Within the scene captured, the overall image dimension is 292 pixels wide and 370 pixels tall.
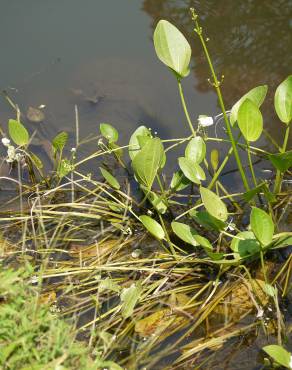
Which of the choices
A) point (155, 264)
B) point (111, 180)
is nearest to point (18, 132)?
point (111, 180)

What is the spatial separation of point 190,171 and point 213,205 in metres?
0.21

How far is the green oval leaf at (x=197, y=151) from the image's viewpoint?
6.74 feet

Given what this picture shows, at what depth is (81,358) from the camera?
150 centimetres

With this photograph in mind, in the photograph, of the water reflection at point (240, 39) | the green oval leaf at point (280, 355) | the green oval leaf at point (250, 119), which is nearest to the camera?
the green oval leaf at point (280, 355)

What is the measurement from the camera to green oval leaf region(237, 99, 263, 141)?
70.9 inches

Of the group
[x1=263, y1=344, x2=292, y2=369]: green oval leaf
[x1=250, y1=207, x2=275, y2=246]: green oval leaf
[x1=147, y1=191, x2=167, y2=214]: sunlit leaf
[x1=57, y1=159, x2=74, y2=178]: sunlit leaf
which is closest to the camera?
[x1=263, y1=344, x2=292, y2=369]: green oval leaf

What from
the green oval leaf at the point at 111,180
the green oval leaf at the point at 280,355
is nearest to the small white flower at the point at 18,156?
the green oval leaf at the point at 111,180

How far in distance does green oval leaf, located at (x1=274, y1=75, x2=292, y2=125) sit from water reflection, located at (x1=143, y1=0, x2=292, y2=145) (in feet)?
1.64

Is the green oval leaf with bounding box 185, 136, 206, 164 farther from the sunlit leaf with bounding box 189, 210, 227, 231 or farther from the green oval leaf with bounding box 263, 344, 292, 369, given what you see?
the green oval leaf with bounding box 263, 344, 292, 369

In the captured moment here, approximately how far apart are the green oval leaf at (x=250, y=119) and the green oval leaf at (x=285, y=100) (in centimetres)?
17

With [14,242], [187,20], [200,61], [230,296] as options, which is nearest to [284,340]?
[230,296]

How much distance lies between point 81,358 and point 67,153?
3.83ft

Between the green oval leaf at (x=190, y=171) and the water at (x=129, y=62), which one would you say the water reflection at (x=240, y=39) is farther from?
the green oval leaf at (x=190, y=171)

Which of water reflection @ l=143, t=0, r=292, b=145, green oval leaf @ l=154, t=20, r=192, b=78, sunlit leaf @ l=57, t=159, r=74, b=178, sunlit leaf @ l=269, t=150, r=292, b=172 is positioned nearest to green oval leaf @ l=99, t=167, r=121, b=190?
sunlit leaf @ l=57, t=159, r=74, b=178
